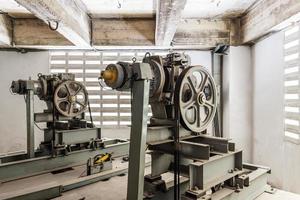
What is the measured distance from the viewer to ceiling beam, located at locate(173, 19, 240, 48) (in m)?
3.78

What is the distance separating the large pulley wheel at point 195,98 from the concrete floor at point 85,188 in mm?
785

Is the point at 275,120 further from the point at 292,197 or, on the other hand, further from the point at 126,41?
the point at 126,41

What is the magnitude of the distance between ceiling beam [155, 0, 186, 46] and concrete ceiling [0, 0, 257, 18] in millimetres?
387

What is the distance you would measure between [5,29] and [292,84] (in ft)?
13.0

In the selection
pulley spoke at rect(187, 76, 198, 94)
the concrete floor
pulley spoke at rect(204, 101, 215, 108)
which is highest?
pulley spoke at rect(187, 76, 198, 94)

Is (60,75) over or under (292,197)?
over

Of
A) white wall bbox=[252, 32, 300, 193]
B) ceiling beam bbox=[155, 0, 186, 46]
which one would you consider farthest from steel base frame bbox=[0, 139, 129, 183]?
white wall bbox=[252, 32, 300, 193]

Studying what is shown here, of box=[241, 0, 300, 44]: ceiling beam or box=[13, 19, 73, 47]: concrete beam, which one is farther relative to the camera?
box=[13, 19, 73, 47]: concrete beam

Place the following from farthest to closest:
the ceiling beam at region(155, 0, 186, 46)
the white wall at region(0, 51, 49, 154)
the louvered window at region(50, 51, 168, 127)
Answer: the louvered window at region(50, 51, 168, 127)
the white wall at region(0, 51, 49, 154)
the ceiling beam at region(155, 0, 186, 46)

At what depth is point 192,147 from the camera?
1629mm

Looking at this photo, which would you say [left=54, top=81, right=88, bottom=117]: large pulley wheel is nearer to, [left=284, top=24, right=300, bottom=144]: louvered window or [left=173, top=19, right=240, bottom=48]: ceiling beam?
[left=173, top=19, right=240, bottom=48]: ceiling beam

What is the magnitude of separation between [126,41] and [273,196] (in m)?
2.90

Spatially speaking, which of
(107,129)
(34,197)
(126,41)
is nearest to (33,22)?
(126,41)

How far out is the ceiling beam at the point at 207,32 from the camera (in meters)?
3.78
